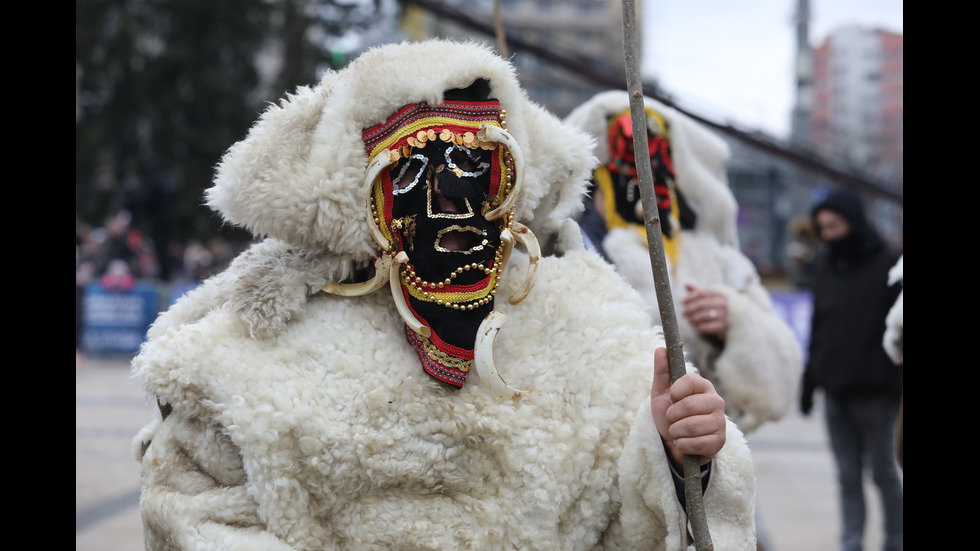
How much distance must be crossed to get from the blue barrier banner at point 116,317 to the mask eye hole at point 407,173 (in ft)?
39.3

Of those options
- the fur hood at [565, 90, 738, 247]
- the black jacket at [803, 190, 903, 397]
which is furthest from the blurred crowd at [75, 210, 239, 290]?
the fur hood at [565, 90, 738, 247]

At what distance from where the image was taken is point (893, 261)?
183 inches

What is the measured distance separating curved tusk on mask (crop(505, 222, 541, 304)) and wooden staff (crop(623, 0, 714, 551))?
38 centimetres

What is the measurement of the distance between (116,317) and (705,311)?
38.6ft

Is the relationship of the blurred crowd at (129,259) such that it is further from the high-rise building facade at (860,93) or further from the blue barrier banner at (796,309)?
the high-rise building facade at (860,93)

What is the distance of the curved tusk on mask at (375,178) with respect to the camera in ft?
5.97

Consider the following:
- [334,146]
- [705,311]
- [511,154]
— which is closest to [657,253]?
[511,154]

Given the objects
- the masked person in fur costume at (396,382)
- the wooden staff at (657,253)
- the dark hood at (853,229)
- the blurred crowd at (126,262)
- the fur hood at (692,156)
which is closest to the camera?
the wooden staff at (657,253)

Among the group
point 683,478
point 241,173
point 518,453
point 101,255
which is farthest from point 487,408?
point 101,255

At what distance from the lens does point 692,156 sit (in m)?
3.29

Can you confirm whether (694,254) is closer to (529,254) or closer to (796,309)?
(529,254)

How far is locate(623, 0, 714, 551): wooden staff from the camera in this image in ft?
5.08

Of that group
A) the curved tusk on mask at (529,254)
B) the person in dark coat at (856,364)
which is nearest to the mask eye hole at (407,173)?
the curved tusk on mask at (529,254)

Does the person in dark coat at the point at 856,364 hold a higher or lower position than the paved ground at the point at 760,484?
higher
